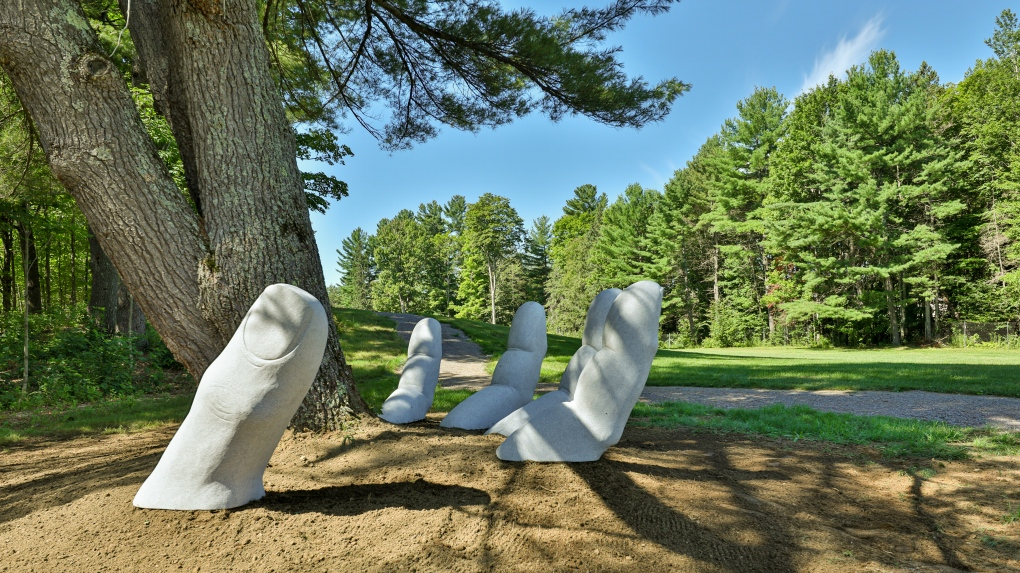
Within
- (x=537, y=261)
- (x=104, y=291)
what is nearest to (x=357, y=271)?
(x=537, y=261)

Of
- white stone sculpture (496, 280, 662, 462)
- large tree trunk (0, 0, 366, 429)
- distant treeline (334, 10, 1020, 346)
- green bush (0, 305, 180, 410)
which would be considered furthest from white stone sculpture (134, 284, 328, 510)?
distant treeline (334, 10, 1020, 346)

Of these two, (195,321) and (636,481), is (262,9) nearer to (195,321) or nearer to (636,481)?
(195,321)

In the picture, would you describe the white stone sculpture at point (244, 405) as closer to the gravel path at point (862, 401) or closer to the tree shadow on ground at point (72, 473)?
the tree shadow on ground at point (72, 473)

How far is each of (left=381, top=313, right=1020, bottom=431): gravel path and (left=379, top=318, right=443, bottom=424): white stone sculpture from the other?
3.06 m

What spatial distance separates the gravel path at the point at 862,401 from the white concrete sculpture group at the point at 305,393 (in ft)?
11.0

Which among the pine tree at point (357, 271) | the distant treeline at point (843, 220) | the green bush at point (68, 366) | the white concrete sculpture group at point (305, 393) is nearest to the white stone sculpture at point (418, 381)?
the white concrete sculpture group at point (305, 393)

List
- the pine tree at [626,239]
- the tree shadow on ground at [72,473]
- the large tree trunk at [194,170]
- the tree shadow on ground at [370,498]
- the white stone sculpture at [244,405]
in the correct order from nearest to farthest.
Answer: the white stone sculpture at [244,405]
the tree shadow on ground at [370,498]
the tree shadow on ground at [72,473]
the large tree trunk at [194,170]
the pine tree at [626,239]

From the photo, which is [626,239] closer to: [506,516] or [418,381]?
[418,381]

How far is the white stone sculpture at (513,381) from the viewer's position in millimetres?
4227

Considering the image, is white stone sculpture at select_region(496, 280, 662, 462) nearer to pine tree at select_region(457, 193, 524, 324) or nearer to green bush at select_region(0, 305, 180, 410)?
green bush at select_region(0, 305, 180, 410)

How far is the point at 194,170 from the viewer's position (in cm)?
353

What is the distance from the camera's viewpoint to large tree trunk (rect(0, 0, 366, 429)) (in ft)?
9.26

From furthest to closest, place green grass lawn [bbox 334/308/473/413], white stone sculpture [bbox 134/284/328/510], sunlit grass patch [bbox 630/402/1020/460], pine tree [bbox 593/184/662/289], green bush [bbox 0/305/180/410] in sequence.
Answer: pine tree [bbox 593/184/662/289]
green bush [bbox 0/305/180/410]
green grass lawn [bbox 334/308/473/413]
sunlit grass patch [bbox 630/402/1020/460]
white stone sculpture [bbox 134/284/328/510]

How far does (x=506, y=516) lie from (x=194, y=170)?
3.12 m
